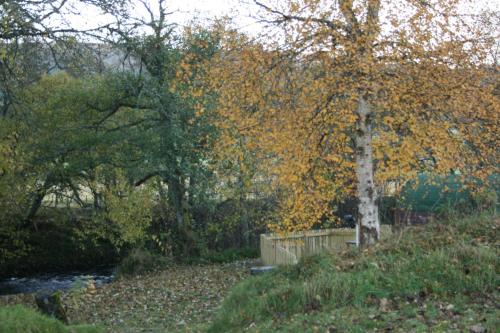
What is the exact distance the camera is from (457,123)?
10062mm

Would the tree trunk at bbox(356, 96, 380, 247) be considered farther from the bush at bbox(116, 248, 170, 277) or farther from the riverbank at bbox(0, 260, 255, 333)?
the bush at bbox(116, 248, 170, 277)

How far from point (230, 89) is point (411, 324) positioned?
223 inches

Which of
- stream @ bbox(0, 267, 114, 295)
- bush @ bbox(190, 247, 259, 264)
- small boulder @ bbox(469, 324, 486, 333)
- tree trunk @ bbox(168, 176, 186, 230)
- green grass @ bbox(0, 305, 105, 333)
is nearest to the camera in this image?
small boulder @ bbox(469, 324, 486, 333)

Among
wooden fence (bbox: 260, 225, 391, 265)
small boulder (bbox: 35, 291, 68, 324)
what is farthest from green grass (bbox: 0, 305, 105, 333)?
wooden fence (bbox: 260, 225, 391, 265)

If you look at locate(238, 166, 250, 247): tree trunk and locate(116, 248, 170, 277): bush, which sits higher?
locate(238, 166, 250, 247): tree trunk

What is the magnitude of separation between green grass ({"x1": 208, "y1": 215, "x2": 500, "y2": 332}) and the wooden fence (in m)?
7.15

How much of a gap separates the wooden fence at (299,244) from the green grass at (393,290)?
715 centimetres

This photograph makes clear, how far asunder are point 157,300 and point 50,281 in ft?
31.3

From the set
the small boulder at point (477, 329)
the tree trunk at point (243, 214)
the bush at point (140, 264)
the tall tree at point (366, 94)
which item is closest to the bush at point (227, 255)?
the tree trunk at point (243, 214)

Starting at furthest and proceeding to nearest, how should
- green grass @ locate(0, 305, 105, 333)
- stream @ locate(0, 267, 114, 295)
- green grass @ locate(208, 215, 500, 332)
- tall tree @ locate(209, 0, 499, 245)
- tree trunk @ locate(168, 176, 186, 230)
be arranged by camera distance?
1. stream @ locate(0, 267, 114, 295)
2. tree trunk @ locate(168, 176, 186, 230)
3. tall tree @ locate(209, 0, 499, 245)
4. green grass @ locate(0, 305, 105, 333)
5. green grass @ locate(208, 215, 500, 332)

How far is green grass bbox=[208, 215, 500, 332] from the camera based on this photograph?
642 cm

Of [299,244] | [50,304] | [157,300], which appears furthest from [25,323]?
[299,244]

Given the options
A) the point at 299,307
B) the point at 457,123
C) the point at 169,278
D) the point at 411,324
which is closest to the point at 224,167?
the point at 169,278

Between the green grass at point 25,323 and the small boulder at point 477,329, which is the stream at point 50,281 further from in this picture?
the small boulder at point 477,329
